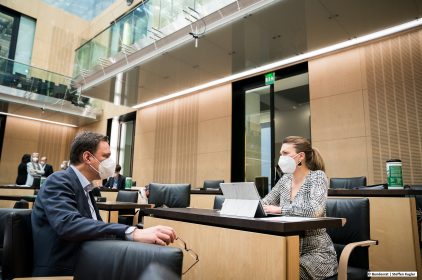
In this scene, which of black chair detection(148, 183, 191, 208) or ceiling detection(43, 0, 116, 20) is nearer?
black chair detection(148, 183, 191, 208)

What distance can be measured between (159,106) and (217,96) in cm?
243

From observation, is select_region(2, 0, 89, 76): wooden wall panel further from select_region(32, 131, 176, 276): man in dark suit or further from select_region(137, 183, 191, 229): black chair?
select_region(32, 131, 176, 276): man in dark suit

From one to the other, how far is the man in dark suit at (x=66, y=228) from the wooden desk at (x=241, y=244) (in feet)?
1.60

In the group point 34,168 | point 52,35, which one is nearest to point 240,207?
point 34,168

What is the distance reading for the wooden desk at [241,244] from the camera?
1345mm

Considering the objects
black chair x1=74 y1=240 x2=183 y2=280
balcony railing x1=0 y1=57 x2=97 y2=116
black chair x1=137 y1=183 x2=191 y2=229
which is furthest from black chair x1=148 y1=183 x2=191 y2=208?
balcony railing x1=0 y1=57 x2=97 y2=116

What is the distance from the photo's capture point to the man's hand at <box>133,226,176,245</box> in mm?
1123

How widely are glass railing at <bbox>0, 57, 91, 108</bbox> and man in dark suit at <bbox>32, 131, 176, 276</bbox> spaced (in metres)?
8.68

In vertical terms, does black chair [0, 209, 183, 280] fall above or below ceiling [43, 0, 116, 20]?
below

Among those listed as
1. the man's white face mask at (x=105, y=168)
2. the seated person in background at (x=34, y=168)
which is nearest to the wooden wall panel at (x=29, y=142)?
the seated person in background at (x=34, y=168)

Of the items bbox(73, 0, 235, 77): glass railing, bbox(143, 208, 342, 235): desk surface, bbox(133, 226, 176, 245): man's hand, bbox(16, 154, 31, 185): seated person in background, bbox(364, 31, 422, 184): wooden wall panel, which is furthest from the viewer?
bbox(16, 154, 31, 185): seated person in background

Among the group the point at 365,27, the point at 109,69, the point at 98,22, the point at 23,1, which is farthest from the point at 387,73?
the point at 23,1

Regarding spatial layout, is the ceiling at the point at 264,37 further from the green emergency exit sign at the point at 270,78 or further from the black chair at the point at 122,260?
the black chair at the point at 122,260

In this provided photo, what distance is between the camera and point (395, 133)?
4.89 metres
